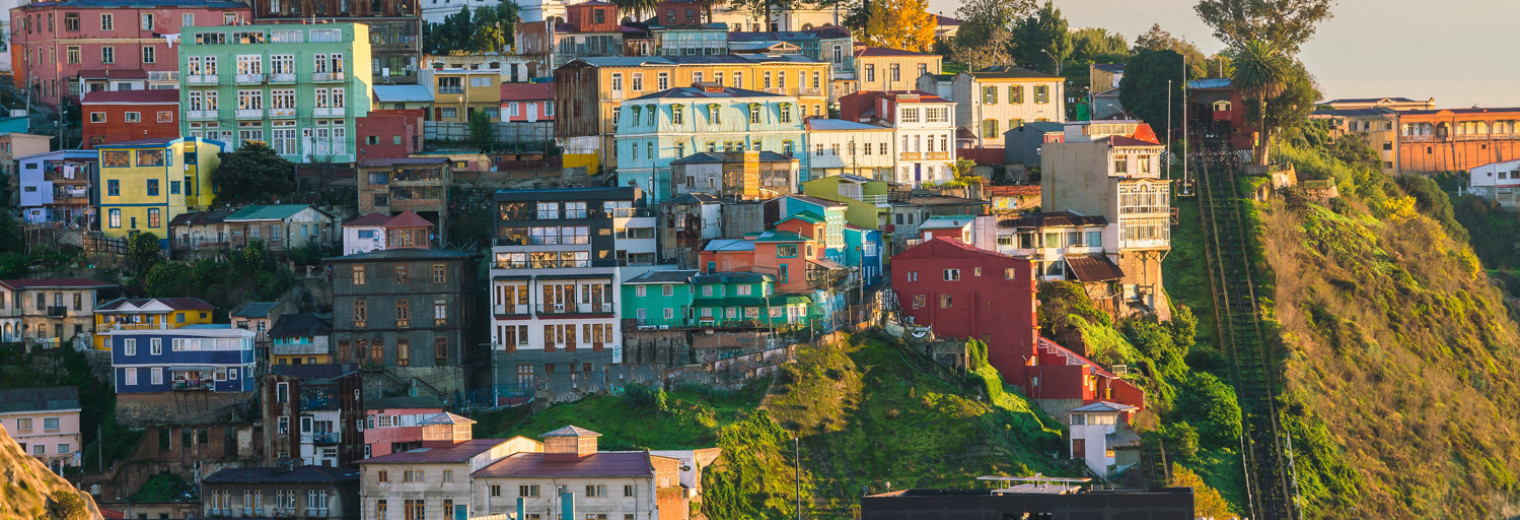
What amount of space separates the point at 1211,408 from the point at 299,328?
35.7m

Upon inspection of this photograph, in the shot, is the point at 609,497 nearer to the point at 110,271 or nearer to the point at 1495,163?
the point at 110,271

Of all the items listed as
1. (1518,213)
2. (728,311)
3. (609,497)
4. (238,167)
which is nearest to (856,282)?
(728,311)

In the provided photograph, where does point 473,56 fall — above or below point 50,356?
above

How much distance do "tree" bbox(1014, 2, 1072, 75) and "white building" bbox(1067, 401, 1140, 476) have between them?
5373 cm

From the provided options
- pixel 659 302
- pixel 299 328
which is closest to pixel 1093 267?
pixel 659 302

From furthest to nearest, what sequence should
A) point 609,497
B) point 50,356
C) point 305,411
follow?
1. point 50,356
2. point 305,411
3. point 609,497

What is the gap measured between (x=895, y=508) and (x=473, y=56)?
5566 centimetres

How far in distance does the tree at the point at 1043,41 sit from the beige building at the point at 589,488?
64902mm

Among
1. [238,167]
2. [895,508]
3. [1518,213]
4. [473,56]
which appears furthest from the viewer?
[1518,213]

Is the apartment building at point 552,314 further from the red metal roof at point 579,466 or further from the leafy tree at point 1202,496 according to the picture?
the leafy tree at point 1202,496

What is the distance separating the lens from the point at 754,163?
99062 mm

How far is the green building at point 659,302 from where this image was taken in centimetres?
8806

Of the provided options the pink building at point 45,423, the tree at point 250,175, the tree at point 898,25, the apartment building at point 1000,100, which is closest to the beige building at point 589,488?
Answer: the pink building at point 45,423

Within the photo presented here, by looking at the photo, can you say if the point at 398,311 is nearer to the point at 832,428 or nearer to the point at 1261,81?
the point at 832,428
